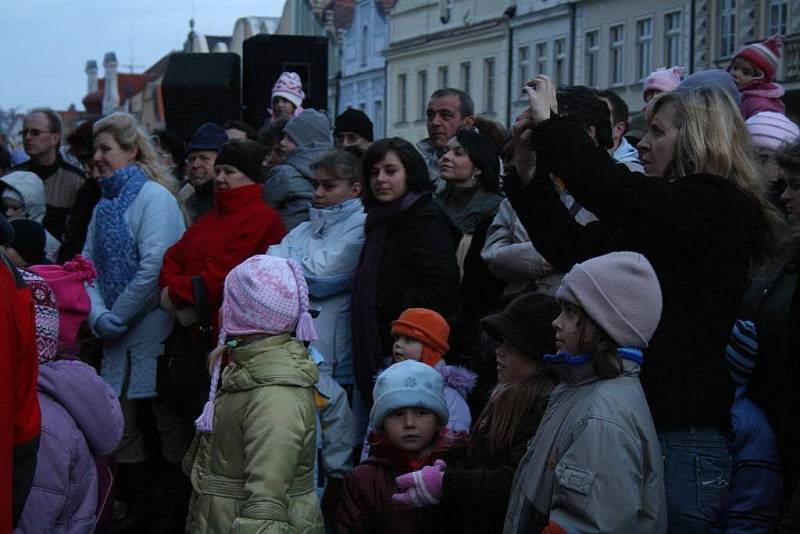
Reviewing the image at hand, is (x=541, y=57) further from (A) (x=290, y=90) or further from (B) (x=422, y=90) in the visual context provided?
(A) (x=290, y=90)

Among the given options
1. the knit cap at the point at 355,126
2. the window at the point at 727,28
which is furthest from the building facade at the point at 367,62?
the knit cap at the point at 355,126

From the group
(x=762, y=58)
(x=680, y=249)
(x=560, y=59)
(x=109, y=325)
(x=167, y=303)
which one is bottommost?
(x=109, y=325)

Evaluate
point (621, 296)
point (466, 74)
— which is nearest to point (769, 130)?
point (621, 296)

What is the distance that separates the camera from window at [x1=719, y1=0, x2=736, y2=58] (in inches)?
1273

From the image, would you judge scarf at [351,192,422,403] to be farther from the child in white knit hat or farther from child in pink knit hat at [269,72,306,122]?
child in pink knit hat at [269,72,306,122]

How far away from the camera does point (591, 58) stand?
39.8 metres

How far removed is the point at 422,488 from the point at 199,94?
330 inches

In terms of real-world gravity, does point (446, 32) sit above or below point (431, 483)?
above

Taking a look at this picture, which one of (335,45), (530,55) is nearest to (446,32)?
(530,55)

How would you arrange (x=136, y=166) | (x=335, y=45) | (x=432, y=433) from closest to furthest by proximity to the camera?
(x=432, y=433)
(x=136, y=166)
(x=335, y=45)

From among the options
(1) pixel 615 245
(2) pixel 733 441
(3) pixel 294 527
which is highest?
(1) pixel 615 245

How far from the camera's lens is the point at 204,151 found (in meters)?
8.95

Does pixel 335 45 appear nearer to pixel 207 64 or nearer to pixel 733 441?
pixel 207 64

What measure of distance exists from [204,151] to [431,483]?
191 inches
